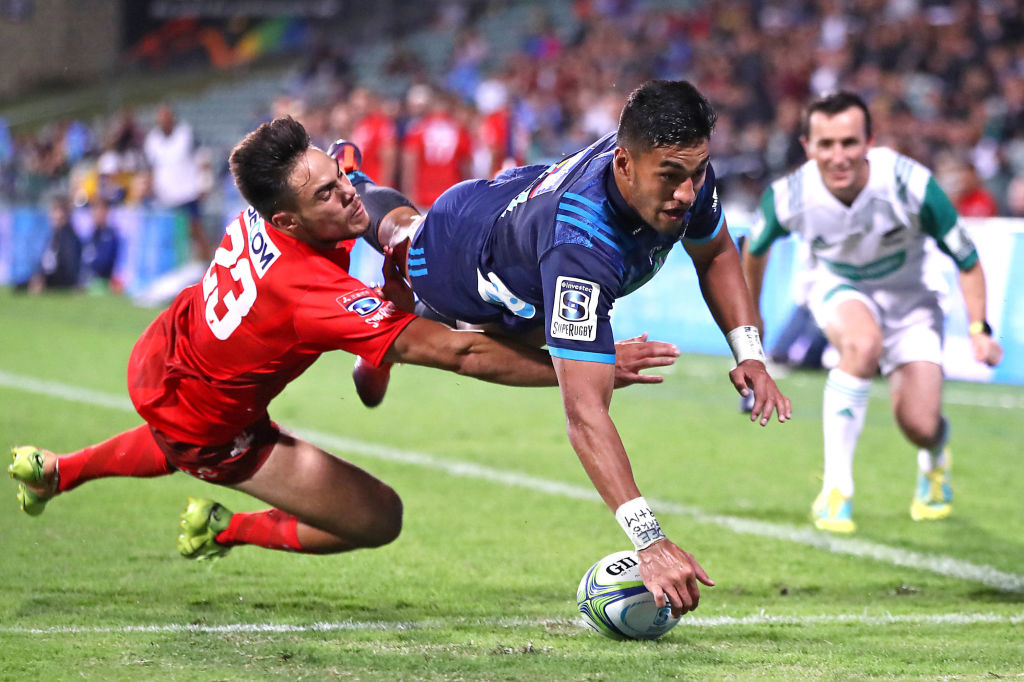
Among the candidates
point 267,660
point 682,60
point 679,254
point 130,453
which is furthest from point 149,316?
point 267,660

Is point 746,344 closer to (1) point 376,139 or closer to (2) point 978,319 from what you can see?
(2) point 978,319

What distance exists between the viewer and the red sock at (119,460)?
5.22 meters

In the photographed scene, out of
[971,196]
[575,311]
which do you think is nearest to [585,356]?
[575,311]

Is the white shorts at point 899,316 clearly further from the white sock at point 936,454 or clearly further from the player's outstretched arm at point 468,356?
the player's outstretched arm at point 468,356

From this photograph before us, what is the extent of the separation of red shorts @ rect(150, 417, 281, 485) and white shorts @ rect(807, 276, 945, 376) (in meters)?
3.19

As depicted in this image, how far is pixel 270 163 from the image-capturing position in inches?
173

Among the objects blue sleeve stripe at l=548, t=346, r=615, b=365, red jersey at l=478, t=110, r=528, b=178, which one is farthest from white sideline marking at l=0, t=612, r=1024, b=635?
red jersey at l=478, t=110, r=528, b=178

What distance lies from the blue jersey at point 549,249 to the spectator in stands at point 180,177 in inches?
538

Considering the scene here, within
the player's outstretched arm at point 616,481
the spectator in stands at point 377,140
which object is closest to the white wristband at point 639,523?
the player's outstretched arm at point 616,481

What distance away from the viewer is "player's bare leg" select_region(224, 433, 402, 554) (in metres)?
4.88

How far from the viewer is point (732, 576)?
17.8 ft

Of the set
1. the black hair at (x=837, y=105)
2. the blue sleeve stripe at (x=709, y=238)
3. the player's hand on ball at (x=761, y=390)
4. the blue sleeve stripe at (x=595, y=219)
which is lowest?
the player's hand on ball at (x=761, y=390)

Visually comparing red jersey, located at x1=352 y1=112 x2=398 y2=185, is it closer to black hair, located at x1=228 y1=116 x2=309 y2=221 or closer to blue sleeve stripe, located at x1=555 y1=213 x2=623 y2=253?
black hair, located at x1=228 y1=116 x2=309 y2=221

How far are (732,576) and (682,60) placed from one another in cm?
1470
